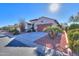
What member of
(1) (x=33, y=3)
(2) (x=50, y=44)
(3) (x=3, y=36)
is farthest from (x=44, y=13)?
(3) (x=3, y=36)

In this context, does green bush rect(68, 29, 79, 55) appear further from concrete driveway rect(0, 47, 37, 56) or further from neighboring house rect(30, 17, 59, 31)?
concrete driveway rect(0, 47, 37, 56)

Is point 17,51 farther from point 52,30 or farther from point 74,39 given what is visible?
point 74,39

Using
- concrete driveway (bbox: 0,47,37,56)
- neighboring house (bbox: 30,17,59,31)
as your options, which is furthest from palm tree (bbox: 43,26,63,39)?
concrete driveway (bbox: 0,47,37,56)

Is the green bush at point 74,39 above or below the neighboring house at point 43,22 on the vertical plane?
below

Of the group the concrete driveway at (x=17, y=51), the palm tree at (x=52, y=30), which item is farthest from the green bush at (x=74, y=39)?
the concrete driveway at (x=17, y=51)

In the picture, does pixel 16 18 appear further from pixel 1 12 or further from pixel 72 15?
pixel 72 15

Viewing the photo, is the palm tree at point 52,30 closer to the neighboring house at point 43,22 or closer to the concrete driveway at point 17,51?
the neighboring house at point 43,22

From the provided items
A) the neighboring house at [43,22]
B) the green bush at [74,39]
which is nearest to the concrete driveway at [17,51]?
the neighboring house at [43,22]

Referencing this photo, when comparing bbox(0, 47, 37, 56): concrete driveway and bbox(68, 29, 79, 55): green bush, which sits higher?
bbox(68, 29, 79, 55): green bush

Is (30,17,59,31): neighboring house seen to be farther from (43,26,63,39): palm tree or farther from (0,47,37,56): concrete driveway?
(0,47,37,56): concrete driveway

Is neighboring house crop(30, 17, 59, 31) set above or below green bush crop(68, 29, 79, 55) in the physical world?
above

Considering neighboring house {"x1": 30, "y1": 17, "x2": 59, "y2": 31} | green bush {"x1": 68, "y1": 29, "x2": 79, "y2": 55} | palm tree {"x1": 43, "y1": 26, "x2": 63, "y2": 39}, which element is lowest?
green bush {"x1": 68, "y1": 29, "x2": 79, "y2": 55}

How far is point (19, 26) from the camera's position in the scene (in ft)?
4.07

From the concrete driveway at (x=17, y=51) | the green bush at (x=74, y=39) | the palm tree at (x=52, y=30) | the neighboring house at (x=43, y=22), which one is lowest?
the concrete driveway at (x=17, y=51)
